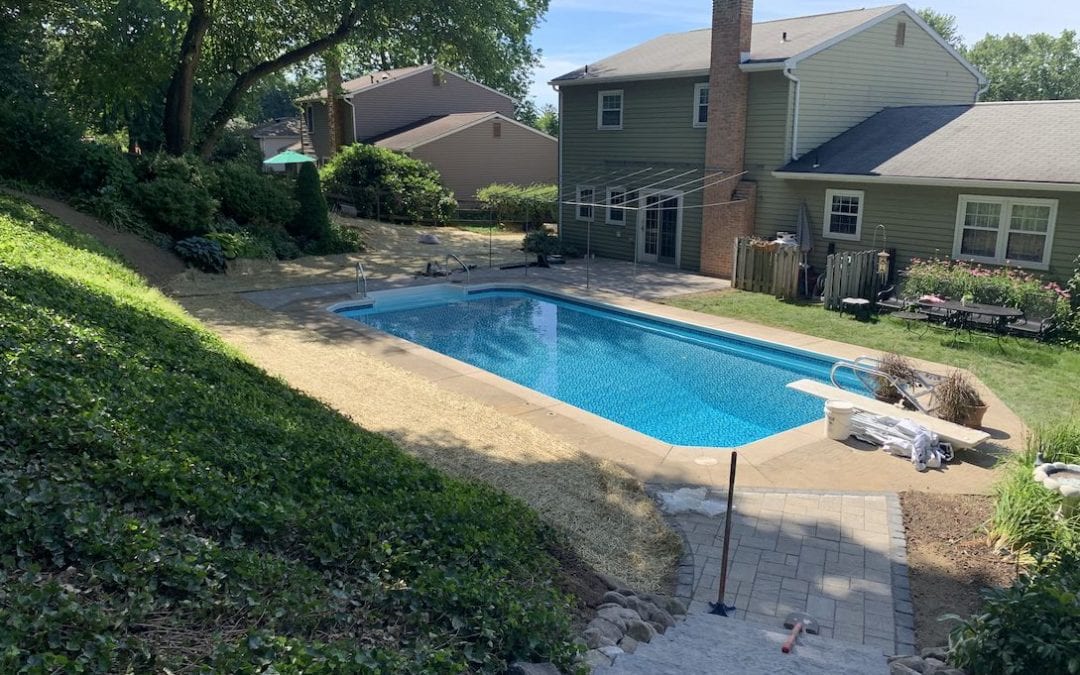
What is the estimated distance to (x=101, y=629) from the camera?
316 cm

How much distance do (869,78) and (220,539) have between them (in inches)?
817

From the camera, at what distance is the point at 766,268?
18.6 m

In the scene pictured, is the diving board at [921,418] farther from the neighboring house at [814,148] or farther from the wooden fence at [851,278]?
the neighboring house at [814,148]

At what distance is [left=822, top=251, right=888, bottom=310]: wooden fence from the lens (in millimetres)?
16656

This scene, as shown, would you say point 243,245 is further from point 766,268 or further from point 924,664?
point 924,664

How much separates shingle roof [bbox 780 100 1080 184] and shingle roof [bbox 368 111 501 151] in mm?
18099

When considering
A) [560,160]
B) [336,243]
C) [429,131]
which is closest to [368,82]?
[429,131]

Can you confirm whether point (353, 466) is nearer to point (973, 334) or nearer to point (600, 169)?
point (973, 334)

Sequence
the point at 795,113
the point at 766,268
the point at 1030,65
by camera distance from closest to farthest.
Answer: the point at 766,268 → the point at 795,113 → the point at 1030,65

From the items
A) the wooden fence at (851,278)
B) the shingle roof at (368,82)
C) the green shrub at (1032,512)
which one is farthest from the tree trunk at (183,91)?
the green shrub at (1032,512)

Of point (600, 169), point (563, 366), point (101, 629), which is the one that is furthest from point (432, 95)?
point (101, 629)

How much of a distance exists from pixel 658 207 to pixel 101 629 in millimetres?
20563

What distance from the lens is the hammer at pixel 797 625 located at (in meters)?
5.05

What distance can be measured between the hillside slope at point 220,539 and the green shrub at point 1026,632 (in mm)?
2363
